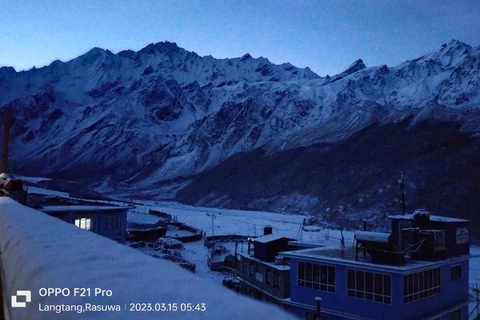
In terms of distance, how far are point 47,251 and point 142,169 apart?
154411 mm

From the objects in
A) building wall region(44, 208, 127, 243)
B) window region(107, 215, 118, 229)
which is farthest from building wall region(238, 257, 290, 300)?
window region(107, 215, 118, 229)

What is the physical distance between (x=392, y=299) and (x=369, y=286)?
120 centimetres

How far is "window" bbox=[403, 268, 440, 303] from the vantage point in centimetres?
1772

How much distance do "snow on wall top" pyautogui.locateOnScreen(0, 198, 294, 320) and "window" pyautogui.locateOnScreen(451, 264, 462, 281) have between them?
2260 centimetres

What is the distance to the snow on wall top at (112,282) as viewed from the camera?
1468mm

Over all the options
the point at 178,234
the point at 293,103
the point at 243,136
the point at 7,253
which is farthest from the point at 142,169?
the point at 7,253

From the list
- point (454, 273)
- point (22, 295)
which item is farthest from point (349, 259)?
point (22, 295)

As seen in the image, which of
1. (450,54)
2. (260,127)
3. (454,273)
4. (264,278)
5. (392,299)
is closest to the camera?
(392,299)

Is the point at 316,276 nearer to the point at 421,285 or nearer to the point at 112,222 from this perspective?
the point at 421,285

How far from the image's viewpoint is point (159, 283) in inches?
69.4

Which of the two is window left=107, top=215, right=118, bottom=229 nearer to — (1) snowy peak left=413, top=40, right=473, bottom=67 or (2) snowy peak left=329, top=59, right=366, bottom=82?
(1) snowy peak left=413, top=40, right=473, bottom=67

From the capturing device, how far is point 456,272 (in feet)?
70.3
